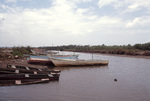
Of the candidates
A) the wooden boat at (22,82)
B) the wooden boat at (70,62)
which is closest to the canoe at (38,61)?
the wooden boat at (70,62)

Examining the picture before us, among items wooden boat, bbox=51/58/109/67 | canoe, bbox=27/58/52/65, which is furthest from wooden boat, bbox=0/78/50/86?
canoe, bbox=27/58/52/65

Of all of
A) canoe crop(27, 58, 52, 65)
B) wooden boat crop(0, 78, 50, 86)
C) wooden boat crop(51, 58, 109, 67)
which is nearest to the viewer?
wooden boat crop(0, 78, 50, 86)

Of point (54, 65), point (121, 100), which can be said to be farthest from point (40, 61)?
point (121, 100)

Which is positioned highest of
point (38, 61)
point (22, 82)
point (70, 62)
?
point (38, 61)

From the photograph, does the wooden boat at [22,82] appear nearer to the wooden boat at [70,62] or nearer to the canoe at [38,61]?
the wooden boat at [70,62]

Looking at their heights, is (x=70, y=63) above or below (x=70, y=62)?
below

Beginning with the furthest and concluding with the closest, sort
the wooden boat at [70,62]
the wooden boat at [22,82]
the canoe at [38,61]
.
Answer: the canoe at [38,61]
the wooden boat at [70,62]
the wooden boat at [22,82]

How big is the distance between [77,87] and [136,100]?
4.49m

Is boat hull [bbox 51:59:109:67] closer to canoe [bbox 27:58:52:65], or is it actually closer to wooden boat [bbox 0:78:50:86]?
canoe [bbox 27:58:52:65]

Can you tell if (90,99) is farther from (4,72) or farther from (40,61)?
(40,61)

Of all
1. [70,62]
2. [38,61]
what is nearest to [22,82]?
[70,62]

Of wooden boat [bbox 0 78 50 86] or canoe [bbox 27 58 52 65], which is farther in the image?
canoe [bbox 27 58 52 65]

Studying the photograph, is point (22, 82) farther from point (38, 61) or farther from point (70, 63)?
point (38, 61)

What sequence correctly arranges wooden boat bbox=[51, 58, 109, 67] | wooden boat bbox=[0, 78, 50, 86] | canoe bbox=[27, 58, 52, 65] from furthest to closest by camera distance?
canoe bbox=[27, 58, 52, 65] < wooden boat bbox=[51, 58, 109, 67] < wooden boat bbox=[0, 78, 50, 86]
